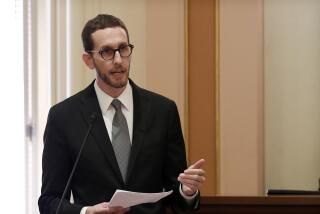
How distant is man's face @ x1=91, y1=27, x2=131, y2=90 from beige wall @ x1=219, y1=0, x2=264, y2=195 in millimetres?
1305

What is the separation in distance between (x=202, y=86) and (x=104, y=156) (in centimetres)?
141

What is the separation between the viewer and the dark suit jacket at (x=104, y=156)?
6.47ft

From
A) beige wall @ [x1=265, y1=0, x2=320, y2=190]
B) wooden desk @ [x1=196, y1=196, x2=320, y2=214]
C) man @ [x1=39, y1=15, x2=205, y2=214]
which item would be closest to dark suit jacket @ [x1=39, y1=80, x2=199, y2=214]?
man @ [x1=39, y1=15, x2=205, y2=214]

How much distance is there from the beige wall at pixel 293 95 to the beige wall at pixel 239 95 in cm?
13

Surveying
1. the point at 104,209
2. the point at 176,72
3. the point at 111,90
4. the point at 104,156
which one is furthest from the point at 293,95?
the point at 104,209

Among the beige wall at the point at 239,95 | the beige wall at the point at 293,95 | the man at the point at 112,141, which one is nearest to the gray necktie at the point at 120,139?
the man at the point at 112,141

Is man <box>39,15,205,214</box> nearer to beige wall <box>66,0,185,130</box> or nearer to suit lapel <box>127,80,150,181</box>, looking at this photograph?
suit lapel <box>127,80,150,181</box>

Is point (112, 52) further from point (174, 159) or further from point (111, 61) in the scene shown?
point (174, 159)

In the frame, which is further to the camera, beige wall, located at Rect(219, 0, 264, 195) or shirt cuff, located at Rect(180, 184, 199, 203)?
beige wall, located at Rect(219, 0, 264, 195)

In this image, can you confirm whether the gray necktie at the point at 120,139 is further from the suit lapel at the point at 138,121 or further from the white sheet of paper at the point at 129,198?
the white sheet of paper at the point at 129,198

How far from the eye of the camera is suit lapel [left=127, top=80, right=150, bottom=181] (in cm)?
197

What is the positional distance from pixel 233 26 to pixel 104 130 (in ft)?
4.97

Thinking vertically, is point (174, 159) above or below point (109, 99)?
below

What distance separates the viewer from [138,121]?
6.74 ft
